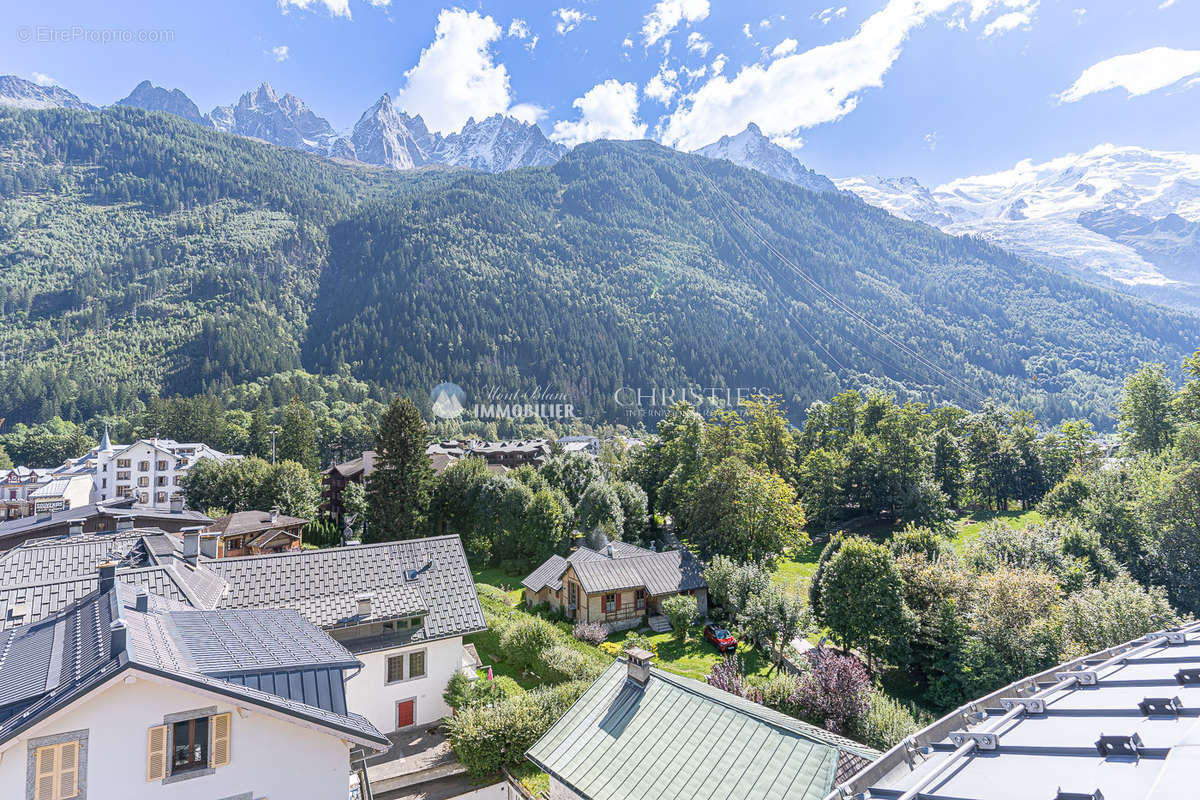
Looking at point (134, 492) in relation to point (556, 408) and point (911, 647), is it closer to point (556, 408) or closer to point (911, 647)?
point (911, 647)

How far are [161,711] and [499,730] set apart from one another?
11.0m

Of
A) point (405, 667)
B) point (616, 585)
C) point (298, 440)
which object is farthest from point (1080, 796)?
point (298, 440)

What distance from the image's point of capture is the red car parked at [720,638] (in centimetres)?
3306

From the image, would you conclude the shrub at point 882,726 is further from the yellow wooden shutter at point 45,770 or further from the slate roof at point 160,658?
the yellow wooden shutter at point 45,770

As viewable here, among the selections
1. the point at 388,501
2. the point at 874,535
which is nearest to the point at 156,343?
the point at 388,501

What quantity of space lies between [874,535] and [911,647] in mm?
30515

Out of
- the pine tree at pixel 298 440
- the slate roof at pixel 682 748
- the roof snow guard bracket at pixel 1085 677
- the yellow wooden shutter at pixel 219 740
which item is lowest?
the slate roof at pixel 682 748

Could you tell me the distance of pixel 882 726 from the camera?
66.2 ft

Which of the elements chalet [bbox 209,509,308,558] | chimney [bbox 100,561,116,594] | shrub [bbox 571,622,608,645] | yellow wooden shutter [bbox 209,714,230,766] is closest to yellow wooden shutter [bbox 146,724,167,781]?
yellow wooden shutter [bbox 209,714,230,766]

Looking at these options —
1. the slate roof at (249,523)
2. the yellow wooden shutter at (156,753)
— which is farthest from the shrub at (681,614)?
the slate roof at (249,523)

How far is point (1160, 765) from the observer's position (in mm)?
5086

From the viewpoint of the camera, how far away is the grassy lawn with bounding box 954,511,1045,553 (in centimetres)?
5474

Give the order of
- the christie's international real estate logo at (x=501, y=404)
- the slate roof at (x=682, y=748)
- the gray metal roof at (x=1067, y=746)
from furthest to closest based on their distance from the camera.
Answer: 1. the christie's international real estate logo at (x=501, y=404)
2. the slate roof at (x=682, y=748)
3. the gray metal roof at (x=1067, y=746)

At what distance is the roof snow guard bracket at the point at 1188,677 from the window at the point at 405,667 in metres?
22.4
